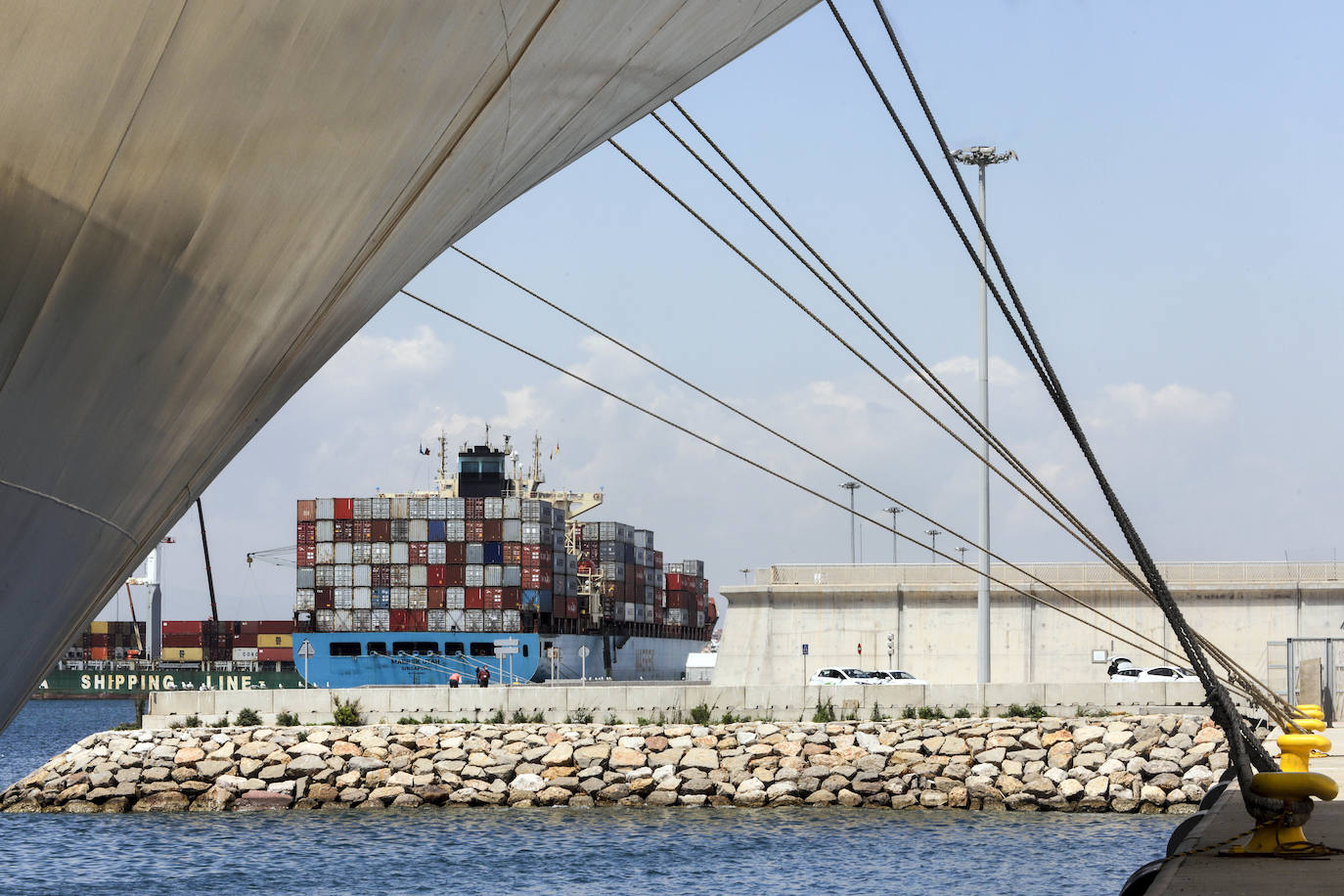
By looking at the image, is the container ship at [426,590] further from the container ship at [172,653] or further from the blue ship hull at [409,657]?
the container ship at [172,653]

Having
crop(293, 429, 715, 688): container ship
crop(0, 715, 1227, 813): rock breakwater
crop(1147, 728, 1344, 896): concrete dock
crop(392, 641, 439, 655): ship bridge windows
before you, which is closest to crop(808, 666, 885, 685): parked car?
crop(0, 715, 1227, 813): rock breakwater

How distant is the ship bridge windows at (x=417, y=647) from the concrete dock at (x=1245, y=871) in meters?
74.7

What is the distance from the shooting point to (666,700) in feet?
113

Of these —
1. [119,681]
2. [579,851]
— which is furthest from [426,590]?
[579,851]

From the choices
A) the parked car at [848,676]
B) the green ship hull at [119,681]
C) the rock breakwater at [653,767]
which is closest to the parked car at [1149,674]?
the parked car at [848,676]

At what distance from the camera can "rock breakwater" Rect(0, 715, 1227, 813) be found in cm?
2955

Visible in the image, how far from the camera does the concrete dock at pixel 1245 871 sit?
27.2 feet

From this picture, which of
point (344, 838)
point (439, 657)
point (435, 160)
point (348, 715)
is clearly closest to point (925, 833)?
point (344, 838)

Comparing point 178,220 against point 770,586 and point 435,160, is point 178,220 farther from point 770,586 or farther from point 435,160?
point 770,586

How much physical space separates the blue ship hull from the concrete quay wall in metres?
46.7

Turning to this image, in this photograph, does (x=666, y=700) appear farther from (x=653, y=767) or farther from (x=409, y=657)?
(x=409, y=657)

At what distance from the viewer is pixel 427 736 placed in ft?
109

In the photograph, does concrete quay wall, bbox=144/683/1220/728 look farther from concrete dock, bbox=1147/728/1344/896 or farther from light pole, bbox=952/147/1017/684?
concrete dock, bbox=1147/728/1344/896

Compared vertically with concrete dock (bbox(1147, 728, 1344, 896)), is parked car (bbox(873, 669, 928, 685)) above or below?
below
